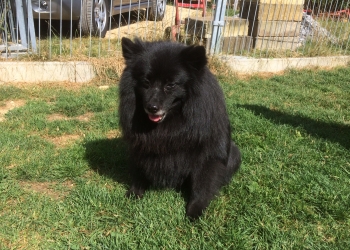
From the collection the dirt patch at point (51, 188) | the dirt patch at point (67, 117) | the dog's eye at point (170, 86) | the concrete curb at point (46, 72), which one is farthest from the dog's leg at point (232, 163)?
the concrete curb at point (46, 72)

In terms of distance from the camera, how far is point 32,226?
243 cm

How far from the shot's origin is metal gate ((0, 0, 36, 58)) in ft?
17.8

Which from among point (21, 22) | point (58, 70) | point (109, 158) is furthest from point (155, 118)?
point (21, 22)

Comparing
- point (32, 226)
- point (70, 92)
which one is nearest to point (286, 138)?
point (32, 226)

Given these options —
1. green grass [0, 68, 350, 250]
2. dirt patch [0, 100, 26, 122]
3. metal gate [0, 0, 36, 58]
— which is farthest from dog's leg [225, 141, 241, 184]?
metal gate [0, 0, 36, 58]

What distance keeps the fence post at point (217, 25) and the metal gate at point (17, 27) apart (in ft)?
11.0

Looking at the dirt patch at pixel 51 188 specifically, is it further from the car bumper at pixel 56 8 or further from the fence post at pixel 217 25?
the fence post at pixel 217 25

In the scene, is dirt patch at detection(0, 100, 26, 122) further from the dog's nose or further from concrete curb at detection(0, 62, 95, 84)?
the dog's nose

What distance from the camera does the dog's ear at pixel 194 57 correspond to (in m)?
2.29

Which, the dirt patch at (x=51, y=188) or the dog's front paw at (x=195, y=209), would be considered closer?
the dog's front paw at (x=195, y=209)

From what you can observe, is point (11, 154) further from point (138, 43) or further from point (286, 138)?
point (286, 138)

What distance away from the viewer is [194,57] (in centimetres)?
232

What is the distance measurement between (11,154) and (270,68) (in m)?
5.41

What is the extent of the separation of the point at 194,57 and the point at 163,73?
244 mm
